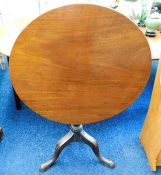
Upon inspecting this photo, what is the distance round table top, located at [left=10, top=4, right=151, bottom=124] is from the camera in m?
0.92

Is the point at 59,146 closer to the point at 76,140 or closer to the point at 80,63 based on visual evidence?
the point at 76,140

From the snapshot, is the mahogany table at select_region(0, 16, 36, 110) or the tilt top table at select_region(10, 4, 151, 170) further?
the mahogany table at select_region(0, 16, 36, 110)

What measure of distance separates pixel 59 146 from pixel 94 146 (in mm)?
244

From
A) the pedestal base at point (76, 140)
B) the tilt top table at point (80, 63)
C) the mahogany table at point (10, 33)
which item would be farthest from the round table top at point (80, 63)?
the mahogany table at point (10, 33)

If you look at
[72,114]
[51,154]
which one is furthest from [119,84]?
[51,154]

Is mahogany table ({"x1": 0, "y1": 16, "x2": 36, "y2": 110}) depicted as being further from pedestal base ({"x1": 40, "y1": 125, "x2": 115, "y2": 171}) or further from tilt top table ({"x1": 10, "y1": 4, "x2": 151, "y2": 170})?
pedestal base ({"x1": 40, "y1": 125, "x2": 115, "y2": 171})

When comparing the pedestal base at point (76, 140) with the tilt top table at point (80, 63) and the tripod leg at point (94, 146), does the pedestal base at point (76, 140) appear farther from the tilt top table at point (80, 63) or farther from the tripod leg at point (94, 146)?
the tilt top table at point (80, 63)

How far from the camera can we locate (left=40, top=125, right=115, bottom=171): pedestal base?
152 cm

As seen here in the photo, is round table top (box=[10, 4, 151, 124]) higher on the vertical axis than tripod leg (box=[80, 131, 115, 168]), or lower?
higher

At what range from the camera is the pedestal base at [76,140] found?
4.98ft

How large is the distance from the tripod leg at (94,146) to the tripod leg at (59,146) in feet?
0.28

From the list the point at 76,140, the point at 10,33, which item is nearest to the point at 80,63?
the point at 76,140

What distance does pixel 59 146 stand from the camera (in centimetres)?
155

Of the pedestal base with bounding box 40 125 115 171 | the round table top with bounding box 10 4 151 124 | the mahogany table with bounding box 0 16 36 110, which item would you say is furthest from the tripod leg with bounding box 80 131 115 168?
the mahogany table with bounding box 0 16 36 110
